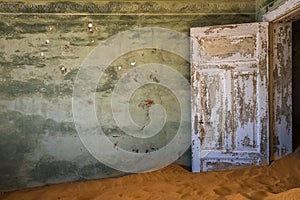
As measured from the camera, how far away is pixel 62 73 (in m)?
3.75

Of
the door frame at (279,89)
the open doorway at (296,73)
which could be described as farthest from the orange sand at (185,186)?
the open doorway at (296,73)

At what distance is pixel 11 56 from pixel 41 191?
1942 millimetres

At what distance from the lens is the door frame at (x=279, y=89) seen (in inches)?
138

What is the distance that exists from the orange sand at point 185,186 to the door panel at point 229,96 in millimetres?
211

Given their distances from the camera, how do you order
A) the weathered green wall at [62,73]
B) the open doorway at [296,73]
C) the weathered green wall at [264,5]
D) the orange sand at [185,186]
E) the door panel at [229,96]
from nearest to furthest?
1. the orange sand at [185,186]
2. the weathered green wall at [264,5]
3. the door panel at [229,96]
4. the weathered green wall at [62,73]
5. the open doorway at [296,73]

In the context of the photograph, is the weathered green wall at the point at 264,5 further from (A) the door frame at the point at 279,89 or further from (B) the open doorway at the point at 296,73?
(B) the open doorway at the point at 296,73

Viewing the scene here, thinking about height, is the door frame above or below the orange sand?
above

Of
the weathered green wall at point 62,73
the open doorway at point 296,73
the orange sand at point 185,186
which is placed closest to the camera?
the orange sand at point 185,186

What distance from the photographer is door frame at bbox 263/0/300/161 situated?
11.5ft

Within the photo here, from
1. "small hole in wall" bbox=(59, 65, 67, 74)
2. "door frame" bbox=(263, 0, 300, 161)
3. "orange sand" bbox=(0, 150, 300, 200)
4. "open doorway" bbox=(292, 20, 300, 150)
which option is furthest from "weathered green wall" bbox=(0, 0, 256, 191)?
"open doorway" bbox=(292, 20, 300, 150)

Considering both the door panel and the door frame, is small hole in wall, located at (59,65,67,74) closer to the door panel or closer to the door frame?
the door panel

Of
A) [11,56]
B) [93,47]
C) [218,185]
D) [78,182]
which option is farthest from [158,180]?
[11,56]

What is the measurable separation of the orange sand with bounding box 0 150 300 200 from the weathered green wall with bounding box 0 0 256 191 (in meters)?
0.24

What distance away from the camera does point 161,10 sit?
3.84m
